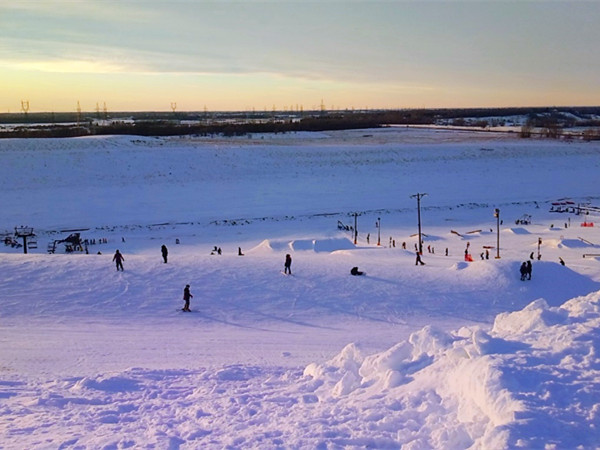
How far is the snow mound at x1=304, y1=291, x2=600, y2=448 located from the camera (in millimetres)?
6055

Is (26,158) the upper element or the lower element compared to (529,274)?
upper

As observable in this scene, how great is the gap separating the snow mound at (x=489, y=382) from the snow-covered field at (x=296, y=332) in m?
0.03

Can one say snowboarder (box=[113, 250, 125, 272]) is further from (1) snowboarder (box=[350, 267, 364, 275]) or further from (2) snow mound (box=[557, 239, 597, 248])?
(2) snow mound (box=[557, 239, 597, 248])

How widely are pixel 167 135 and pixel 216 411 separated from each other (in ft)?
262

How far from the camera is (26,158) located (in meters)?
54.4

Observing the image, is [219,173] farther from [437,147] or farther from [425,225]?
[437,147]

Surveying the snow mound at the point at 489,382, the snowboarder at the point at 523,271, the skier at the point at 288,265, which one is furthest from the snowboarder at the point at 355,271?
the snow mound at the point at 489,382

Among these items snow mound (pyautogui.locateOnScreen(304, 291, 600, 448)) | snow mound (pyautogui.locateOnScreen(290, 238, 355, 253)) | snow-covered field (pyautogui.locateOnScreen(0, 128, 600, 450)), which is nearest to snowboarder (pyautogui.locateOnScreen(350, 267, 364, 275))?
snow-covered field (pyautogui.locateOnScreen(0, 128, 600, 450))

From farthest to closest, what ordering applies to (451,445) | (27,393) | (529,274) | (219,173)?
(219,173)
(529,274)
(27,393)
(451,445)

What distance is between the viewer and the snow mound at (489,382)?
6.05 metres

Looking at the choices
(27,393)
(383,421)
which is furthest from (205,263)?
(383,421)

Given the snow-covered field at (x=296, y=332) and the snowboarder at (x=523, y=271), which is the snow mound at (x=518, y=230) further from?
the snowboarder at (x=523, y=271)

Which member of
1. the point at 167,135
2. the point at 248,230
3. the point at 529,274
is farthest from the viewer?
the point at 167,135

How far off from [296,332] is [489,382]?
24.7 ft
